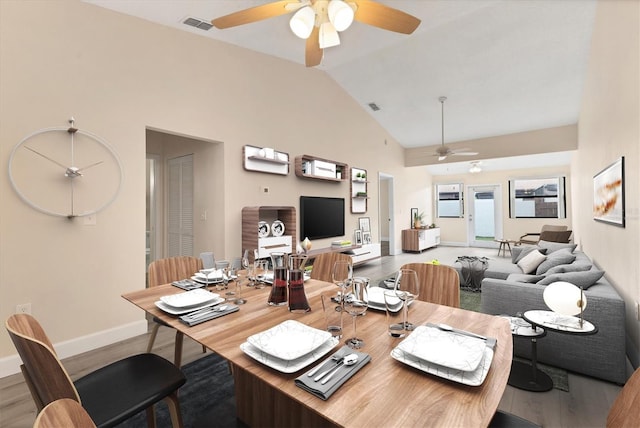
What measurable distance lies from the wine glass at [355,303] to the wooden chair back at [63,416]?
2.34 feet

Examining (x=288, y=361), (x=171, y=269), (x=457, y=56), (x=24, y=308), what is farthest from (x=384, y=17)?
(x=24, y=308)

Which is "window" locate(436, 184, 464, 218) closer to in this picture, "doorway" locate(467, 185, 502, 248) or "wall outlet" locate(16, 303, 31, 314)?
"doorway" locate(467, 185, 502, 248)

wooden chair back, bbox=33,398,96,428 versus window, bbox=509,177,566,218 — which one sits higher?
window, bbox=509,177,566,218

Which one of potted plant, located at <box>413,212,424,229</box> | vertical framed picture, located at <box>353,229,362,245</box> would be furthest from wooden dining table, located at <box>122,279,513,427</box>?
potted plant, located at <box>413,212,424,229</box>

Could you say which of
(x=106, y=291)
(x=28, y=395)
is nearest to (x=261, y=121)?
(x=106, y=291)

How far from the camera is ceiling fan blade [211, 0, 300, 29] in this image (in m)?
2.00

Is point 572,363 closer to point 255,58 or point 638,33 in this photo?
point 638,33

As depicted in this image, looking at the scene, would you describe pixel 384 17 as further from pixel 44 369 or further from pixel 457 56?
pixel 457 56

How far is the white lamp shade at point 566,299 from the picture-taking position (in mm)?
1867

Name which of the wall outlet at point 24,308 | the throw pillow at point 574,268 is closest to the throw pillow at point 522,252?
the throw pillow at point 574,268

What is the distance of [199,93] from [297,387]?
3.51 meters

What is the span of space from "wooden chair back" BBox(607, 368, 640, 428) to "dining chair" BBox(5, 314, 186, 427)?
1.46 meters

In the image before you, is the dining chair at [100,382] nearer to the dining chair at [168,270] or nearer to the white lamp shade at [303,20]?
the dining chair at [168,270]

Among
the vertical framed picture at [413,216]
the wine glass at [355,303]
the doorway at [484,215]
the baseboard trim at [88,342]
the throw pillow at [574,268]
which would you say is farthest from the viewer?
the doorway at [484,215]
